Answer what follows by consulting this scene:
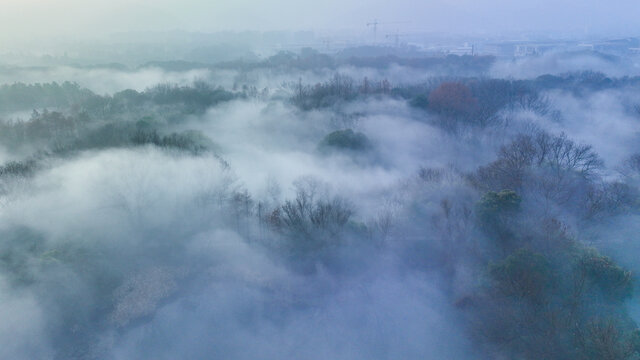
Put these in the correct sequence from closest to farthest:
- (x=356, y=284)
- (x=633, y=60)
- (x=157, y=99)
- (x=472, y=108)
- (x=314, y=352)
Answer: (x=314, y=352) → (x=356, y=284) → (x=472, y=108) → (x=157, y=99) → (x=633, y=60)

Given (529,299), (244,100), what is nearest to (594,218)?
(529,299)

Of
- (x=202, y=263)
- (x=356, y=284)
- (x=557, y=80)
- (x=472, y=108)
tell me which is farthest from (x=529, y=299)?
(x=557, y=80)

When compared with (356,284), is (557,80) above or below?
above

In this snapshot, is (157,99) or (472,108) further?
(157,99)

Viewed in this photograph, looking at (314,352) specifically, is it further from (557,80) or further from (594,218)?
(557,80)

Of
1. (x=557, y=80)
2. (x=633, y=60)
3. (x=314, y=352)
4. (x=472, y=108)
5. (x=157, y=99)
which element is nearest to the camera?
(x=314, y=352)

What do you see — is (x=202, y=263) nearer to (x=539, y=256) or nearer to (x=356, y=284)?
(x=356, y=284)

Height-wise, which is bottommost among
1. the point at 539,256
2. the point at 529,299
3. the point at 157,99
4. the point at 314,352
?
the point at 314,352
